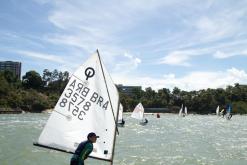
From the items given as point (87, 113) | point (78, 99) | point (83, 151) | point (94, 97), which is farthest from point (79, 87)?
point (83, 151)

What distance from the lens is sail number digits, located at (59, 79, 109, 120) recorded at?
1381cm

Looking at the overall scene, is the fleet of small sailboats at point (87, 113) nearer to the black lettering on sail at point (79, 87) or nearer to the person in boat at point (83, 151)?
the black lettering on sail at point (79, 87)

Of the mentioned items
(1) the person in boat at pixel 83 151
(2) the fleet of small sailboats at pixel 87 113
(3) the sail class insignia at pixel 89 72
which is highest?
(3) the sail class insignia at pixel 89 72

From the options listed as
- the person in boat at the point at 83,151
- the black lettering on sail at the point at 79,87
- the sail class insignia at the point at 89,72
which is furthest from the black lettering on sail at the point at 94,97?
the person in boat at the point at 83,151

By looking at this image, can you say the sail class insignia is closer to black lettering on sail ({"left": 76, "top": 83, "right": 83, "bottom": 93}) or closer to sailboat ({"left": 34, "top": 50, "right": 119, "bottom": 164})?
sailboat ({"left": 34, "top": 50, "right": 119, "bottom": 164})

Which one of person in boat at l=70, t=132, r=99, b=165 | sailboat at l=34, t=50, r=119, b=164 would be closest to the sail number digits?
sailboat at l=34, t=50, r=119, b=164

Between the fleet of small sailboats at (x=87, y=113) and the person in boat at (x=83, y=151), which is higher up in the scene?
the fleet of small sailboats at (x=87, y=113)

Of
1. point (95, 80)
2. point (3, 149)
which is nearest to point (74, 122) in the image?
point (95, 80)

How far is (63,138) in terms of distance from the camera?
45.6 feet

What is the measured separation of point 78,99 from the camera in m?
14.0

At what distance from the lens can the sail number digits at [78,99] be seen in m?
13.8

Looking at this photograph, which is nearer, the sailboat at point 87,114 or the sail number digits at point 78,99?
the sailboat at point 87,114

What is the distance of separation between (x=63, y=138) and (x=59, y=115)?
0.76m

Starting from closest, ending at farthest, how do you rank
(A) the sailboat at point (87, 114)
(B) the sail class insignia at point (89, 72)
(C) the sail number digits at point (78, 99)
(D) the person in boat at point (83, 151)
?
(D) the person in boat at point (83, 151) < (A) the sailboat at point (87, 114) < (B) the sail class insignia at point (89, 72) < (C) the sail number digits at point (78, 99)
